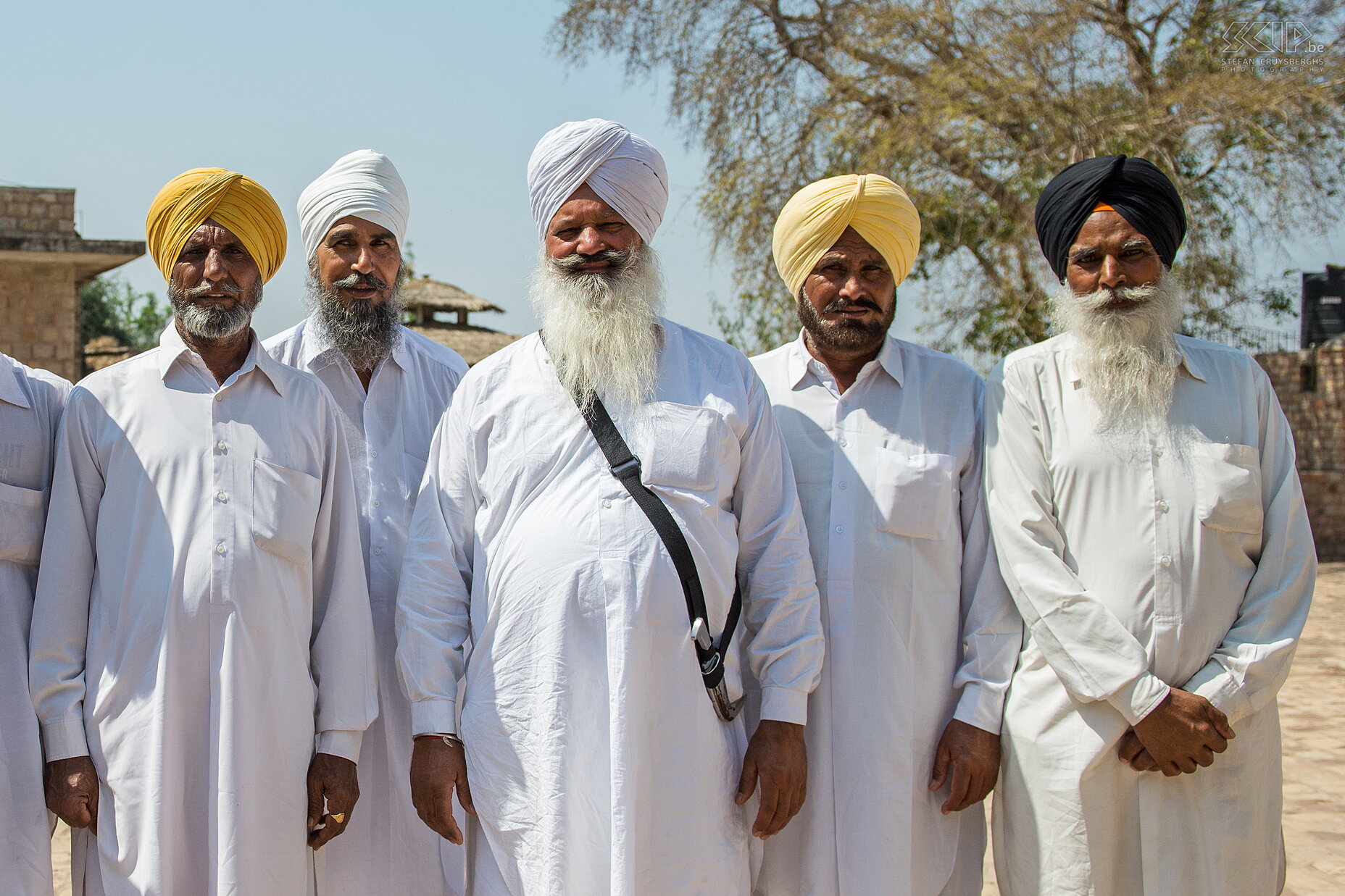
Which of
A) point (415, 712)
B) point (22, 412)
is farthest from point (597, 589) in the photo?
point (22, 412)

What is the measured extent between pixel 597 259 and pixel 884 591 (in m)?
1.07

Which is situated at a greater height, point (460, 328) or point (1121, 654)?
point (460, 328)

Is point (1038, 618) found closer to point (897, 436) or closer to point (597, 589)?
point (897, 436)

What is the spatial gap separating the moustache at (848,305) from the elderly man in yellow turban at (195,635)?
1333 millimetres

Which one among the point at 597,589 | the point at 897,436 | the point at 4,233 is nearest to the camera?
the point at 597,589

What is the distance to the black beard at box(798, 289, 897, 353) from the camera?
3.04 metres

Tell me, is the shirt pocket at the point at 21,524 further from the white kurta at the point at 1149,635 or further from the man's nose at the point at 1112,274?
the man's nose at the point at 1112,274

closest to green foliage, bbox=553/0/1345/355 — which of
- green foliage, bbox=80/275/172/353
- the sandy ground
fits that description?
the sandy ground

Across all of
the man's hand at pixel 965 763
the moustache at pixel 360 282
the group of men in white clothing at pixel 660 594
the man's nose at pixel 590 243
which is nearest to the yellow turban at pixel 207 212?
the group of men in white clothing at pixel 660 594

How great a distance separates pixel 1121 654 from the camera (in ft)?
8.85

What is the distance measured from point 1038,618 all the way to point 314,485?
1.75 meters

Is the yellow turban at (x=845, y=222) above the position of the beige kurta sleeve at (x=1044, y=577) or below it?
above

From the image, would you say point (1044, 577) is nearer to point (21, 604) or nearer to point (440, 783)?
point (440, 783)

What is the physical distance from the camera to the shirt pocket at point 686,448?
103 inches
